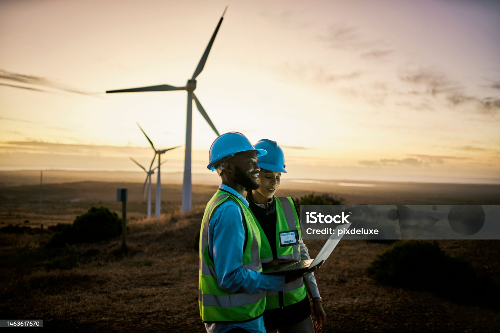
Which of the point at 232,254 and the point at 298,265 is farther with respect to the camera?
the point at 298,265

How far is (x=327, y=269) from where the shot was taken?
11.6 meters

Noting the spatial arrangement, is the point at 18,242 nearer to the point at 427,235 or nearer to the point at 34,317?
the point at 34,317

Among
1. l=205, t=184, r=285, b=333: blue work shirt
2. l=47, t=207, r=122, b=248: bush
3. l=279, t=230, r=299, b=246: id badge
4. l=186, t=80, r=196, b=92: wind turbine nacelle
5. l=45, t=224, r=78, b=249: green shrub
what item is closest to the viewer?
l=205, t=184, r=285, b=333: blue work shirt

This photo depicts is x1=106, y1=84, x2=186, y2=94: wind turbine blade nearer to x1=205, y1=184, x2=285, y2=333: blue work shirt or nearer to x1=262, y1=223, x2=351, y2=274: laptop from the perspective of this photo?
x1=262, y1=223, x2=351, y2=274: laptop

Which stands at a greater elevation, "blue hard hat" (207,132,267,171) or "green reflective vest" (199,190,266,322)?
"blue hard hat" (207,132,267,171)

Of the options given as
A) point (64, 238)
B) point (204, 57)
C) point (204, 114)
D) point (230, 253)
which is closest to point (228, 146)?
point (230, 253)

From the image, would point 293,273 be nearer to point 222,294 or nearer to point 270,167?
point 222,294

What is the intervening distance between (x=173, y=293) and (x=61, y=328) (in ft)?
Result: 8.99

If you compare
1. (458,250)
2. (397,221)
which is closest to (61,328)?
(458,250)

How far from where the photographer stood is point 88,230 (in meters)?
19.8

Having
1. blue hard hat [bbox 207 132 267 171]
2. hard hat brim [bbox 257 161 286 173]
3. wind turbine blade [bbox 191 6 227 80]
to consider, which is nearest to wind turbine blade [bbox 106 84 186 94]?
wind turbine blade [bbox 191 6 227 80]

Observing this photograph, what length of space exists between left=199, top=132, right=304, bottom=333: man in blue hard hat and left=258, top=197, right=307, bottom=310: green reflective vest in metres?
0.67

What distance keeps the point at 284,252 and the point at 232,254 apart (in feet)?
4.26

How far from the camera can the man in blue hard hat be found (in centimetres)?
233
